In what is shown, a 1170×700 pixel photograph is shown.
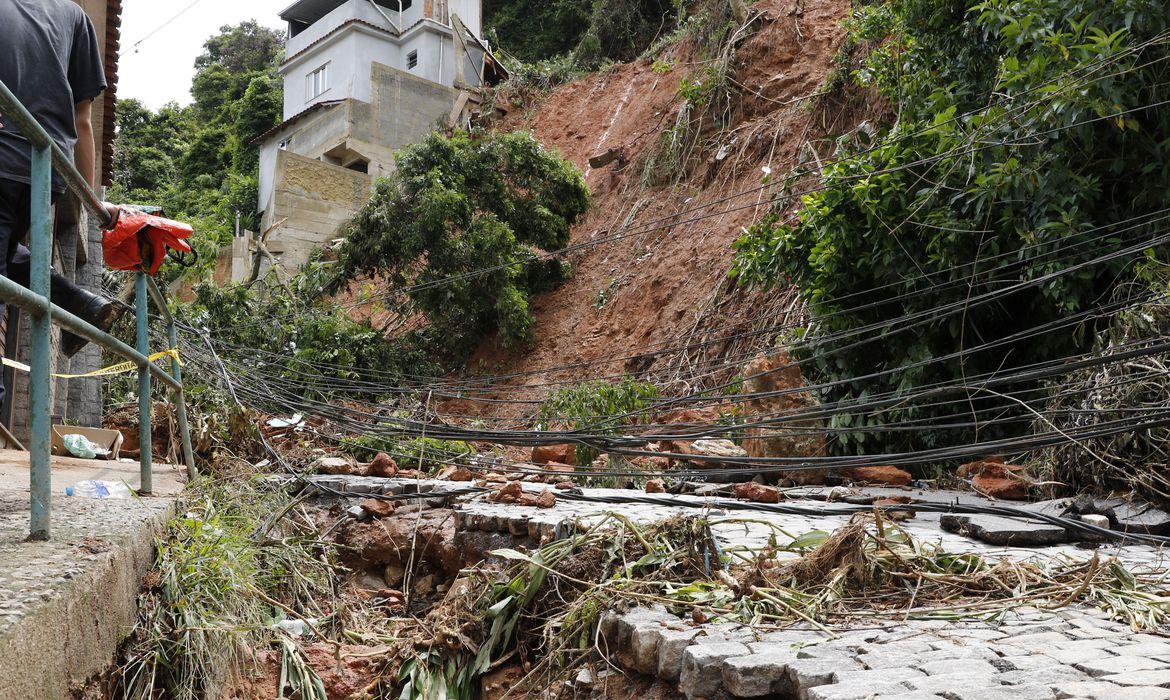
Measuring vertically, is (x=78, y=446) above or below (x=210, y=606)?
above

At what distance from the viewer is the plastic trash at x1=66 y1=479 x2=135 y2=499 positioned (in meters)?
3.57

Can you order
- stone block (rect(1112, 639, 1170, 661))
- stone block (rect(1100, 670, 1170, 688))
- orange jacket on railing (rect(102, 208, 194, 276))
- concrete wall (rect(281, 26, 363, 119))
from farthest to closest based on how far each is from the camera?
concrete wall (rect(281, 26, 363, 119)) < orange jacket on railing (rect(102, 208, 194, 276)) < stone block (rect(1112, 639, 1170, 661)) < stone block (rect(1100, 670, 1170, 688))

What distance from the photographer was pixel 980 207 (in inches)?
266

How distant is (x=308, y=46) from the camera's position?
88.1 feet

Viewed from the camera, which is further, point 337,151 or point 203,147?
point 203,147

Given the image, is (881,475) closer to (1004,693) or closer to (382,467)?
(382,467)

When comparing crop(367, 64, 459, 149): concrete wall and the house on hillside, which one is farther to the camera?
crop(367, 64, 459, 149): concrete wall

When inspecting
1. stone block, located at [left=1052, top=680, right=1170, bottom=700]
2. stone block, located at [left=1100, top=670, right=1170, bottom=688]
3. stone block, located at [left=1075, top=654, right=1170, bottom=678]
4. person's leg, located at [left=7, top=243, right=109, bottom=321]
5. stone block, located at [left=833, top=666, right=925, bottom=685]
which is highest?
person's leg, located at [left=7, top=243, right=109, bottom=321]

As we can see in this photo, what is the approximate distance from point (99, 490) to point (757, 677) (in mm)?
2580

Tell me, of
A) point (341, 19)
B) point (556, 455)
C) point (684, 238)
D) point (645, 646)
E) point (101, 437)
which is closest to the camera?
point (645, 646)

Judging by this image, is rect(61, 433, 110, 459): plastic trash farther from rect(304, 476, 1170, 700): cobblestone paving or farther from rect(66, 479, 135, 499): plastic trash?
rect(304, 476, 1170, 700): cobblestone paving

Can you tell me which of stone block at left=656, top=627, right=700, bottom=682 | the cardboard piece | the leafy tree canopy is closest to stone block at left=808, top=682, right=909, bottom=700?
stone block at left=656, top=627, right=700, bottom=682

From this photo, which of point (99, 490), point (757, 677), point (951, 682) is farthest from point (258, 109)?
point (951, 682)

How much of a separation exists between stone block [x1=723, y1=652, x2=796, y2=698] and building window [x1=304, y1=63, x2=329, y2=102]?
25.9m
